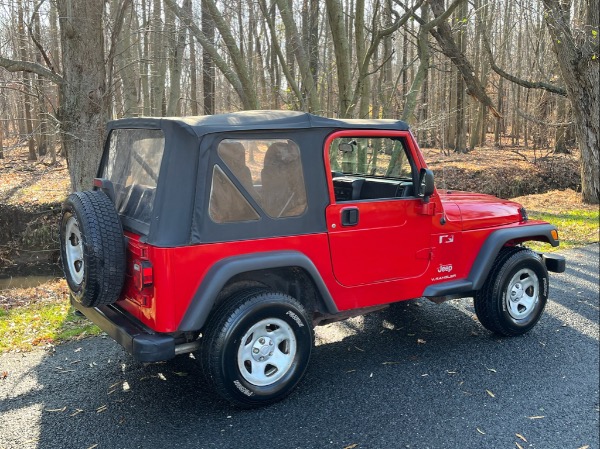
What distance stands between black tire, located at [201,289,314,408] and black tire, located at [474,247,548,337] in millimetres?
1873

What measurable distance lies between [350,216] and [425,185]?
723 millimetres

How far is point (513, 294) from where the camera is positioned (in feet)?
16.3

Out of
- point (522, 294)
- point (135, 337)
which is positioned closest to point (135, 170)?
point (135, 337)

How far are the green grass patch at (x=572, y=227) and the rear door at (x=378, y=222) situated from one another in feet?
16.5

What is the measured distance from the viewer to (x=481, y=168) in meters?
19.8

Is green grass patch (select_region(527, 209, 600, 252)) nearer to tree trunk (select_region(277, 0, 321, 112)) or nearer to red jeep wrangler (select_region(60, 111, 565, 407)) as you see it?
tree trunk (select_region(277, 0, 321, 112))

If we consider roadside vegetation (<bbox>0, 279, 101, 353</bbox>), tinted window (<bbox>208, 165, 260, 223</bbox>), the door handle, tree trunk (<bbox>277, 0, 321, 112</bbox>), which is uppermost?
tree trunk (<bbox>277, 0, 321, 112</bbox>)

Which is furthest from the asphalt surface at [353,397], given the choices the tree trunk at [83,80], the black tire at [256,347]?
the tree trunk at [83,80]

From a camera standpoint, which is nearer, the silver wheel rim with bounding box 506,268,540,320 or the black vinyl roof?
the black vinyl roof

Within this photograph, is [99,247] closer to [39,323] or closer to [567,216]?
[39,323]

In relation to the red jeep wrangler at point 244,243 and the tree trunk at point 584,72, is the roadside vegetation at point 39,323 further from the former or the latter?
the tree trunk at point 584,72

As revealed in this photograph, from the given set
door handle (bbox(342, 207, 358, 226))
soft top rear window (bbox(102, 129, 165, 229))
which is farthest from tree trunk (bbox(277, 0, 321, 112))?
door handle (bbox(342, 207, 358, 226))

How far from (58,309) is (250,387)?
10.4ft

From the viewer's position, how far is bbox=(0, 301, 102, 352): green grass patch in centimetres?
493
